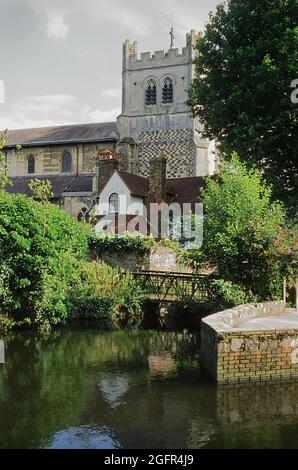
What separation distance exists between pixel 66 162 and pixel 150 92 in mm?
9348

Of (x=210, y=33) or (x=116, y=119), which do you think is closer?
(x=210, y=33)

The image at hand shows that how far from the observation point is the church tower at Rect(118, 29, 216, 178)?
3844 cm

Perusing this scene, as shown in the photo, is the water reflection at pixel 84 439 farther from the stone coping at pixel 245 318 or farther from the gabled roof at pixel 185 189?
the gabled roof at pixel 185 189

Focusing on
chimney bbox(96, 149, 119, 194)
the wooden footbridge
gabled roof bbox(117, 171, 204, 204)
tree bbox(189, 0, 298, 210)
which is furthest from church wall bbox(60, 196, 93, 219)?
the wooden footbridge

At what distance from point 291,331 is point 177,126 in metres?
31.6

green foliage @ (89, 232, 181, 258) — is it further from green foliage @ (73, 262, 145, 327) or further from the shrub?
the shrub

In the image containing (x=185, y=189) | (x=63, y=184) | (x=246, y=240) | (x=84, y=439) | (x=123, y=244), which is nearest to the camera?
(x=84, y=439)

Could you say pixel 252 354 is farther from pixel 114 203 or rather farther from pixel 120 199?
pixel 114 203

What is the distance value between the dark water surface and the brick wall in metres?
0.27

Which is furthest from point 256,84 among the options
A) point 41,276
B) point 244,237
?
point 41,276

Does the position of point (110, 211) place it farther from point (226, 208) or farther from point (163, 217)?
point (226, 208)

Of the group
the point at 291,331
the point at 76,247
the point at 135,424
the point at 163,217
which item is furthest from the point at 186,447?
the point at 163,217

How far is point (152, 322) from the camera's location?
18.2m

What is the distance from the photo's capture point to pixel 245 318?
1212cm
